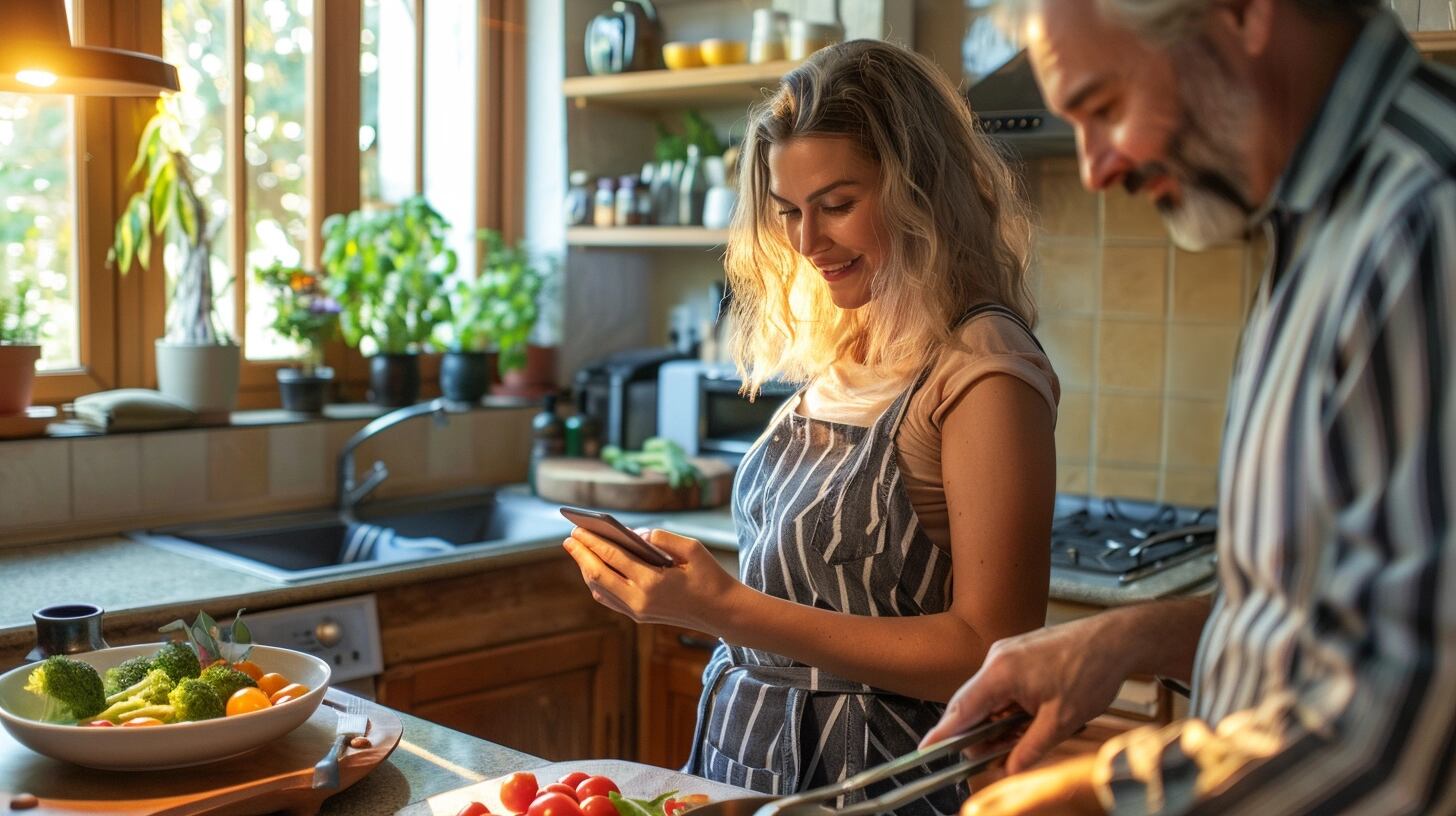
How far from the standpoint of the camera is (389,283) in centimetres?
295

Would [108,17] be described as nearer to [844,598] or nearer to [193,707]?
[193,707]

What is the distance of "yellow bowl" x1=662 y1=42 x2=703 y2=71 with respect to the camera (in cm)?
307

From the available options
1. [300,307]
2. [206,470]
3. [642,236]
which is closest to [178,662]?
[206,470]

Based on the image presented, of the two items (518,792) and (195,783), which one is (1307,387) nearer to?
(518,792)

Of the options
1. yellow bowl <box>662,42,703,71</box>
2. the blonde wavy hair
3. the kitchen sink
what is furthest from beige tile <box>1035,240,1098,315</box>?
the blonde wavy hair

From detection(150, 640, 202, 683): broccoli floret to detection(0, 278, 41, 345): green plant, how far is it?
4.09ft

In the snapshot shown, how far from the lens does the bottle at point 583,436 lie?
122 inches

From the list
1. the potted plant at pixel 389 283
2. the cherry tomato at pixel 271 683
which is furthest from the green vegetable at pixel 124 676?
the potted plant at pixel 389 283

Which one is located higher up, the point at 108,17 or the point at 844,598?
the point at 108,17

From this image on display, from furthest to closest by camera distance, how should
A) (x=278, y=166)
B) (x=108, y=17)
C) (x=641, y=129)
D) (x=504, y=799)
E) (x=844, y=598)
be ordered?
1. (x=641, y=129)
2. (x=278, y=166)
3. (x=108, y=17)
4. (x=844, y=598)
5. (x=504, y=799)

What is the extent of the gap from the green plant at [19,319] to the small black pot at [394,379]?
720 mm

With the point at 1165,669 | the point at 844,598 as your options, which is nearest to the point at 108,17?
the point at 844,598

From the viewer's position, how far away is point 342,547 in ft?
8.97

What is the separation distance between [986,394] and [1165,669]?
39 centimetres
